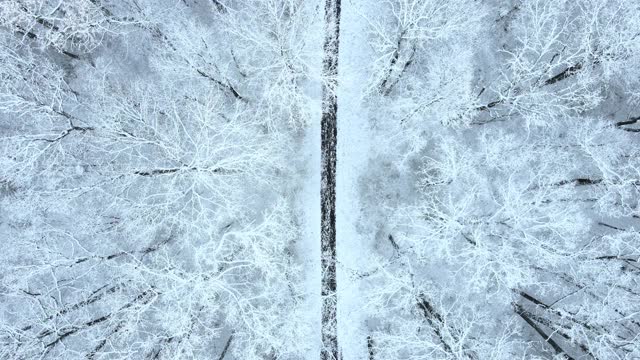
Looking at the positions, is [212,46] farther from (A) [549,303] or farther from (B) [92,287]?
(A) [549,303]

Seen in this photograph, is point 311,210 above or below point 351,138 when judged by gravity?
below

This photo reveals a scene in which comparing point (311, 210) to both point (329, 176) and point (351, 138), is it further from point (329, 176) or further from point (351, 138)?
point (351, 138)

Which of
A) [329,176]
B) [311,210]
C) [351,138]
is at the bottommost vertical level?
[311,210]

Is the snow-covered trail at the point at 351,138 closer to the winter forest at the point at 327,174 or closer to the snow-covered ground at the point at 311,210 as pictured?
the winter forest at the point at 327,174

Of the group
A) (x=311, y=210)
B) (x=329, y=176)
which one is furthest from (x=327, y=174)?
(x=311, y=210)

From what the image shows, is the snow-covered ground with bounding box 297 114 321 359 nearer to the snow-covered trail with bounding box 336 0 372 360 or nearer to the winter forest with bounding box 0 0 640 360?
the winter forest with bounding box 0 0 640 360

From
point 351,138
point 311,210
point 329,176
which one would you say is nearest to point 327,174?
point 329,176

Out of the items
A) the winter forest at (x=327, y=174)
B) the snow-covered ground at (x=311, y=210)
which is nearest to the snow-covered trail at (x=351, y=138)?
the winter forest at (x=327, y=174)

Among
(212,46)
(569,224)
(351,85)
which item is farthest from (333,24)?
(569,224)
